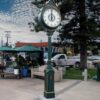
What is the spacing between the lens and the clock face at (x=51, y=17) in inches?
487

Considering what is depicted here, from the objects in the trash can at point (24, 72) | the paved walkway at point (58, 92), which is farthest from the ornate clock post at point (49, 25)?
the trash can at point (24, 72)

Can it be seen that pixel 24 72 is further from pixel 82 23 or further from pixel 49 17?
pixel 49 17

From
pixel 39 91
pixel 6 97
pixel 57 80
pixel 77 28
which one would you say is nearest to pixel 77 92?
pixel 39 91

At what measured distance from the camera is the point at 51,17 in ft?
41.0

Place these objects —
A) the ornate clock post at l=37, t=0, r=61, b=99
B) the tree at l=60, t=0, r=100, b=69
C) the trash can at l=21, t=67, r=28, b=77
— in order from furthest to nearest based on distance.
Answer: the tree at l=60, t=0, r=100, b=69 → the trash can at l=21, t=67, r=28, b=77 → the ornate clock post at l=37, t=0, r=61, b=99

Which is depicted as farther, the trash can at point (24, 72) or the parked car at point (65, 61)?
the parked car at point (65, 61)

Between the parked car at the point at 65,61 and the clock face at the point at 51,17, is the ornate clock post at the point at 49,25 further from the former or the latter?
the parked car at the point at 65,61

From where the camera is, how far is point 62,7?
26.8m

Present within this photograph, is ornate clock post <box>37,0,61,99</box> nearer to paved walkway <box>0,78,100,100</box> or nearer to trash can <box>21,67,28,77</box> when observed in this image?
paved walkway <box>0,78,100,100</box>

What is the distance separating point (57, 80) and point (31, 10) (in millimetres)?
11375

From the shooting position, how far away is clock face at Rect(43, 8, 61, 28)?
12.4 meters

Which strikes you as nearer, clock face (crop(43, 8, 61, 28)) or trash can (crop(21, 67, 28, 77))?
clock face (crop(43, 8, 61, 28))

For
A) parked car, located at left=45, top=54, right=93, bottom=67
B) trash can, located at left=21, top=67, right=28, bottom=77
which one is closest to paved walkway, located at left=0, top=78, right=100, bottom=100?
trash can, located at left=21, top=67, right=28, bottom=77

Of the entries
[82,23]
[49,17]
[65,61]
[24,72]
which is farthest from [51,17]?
[65,61]
